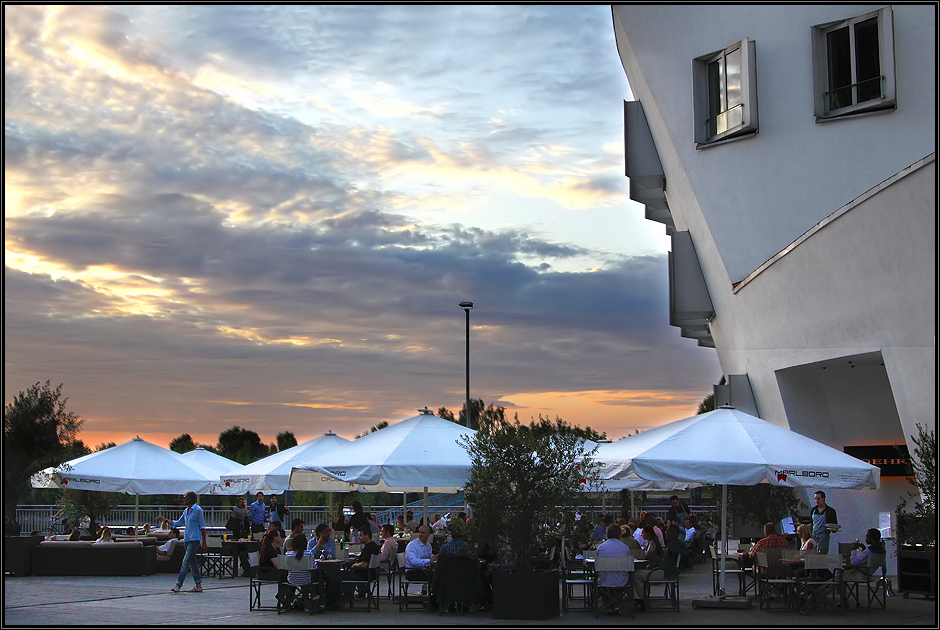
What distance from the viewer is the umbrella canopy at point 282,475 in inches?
817

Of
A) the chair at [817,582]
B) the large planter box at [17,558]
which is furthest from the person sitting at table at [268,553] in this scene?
the chair at [817,582]

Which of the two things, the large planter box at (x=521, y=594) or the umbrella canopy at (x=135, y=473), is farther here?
the umbrella canopy at (x=135, y=473)

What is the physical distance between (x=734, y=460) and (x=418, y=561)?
4.85 metres

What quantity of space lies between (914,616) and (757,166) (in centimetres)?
1282

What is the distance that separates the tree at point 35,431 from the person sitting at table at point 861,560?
15338 mm

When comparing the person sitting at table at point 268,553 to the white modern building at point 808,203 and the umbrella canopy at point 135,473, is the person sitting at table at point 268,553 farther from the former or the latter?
the white modern building at point 808,203

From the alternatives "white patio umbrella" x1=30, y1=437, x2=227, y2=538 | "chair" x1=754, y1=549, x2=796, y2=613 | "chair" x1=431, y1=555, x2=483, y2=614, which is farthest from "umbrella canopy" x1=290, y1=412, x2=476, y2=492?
"white patio umbrella" x1=30, y1=437, x2=227, y2=538

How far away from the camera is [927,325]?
1755 centimetres

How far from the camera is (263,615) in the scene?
1380cm

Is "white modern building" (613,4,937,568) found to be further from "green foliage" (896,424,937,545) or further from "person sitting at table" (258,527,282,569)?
"person sitting at table" (258,527,282,569)

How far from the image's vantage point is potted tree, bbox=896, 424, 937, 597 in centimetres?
1357

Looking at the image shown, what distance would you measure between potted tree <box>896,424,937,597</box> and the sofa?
14.6 meters

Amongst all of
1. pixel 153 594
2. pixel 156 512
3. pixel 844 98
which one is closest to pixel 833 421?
pixel 844 98

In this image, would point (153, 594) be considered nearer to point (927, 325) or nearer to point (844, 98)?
point (927, 325)
